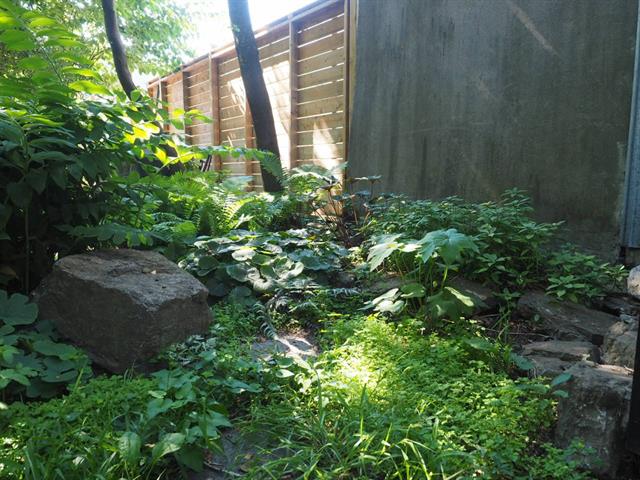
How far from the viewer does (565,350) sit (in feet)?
8.77

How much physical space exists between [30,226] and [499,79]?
3.95 m

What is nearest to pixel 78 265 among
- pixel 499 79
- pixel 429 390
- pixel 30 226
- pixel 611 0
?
pixel 30 226

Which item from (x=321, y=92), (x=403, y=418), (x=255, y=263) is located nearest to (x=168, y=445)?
(x=403, y=418)

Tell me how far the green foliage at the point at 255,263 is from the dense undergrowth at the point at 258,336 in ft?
0.06

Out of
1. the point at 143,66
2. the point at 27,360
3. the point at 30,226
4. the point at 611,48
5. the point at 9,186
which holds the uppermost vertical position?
the point at 143,66

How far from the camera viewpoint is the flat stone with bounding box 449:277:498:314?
10.9ft

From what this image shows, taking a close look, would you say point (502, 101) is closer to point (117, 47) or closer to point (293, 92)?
point (293, 92)

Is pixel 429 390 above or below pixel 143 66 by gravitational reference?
below

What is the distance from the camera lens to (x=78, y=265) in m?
2.97

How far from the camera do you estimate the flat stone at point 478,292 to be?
3336 millimetres

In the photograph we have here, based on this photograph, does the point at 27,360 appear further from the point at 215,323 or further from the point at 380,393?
the point at 380,393

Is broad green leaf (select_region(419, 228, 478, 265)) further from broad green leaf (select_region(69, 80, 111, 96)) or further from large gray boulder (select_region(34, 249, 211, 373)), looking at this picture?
broad green leaf (select_region(69, 80, 111, 96))

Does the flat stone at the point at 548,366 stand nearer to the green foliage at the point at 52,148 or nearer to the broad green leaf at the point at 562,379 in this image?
the broad green leaf at the point at 562,379

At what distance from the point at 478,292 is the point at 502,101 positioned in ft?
6.66
